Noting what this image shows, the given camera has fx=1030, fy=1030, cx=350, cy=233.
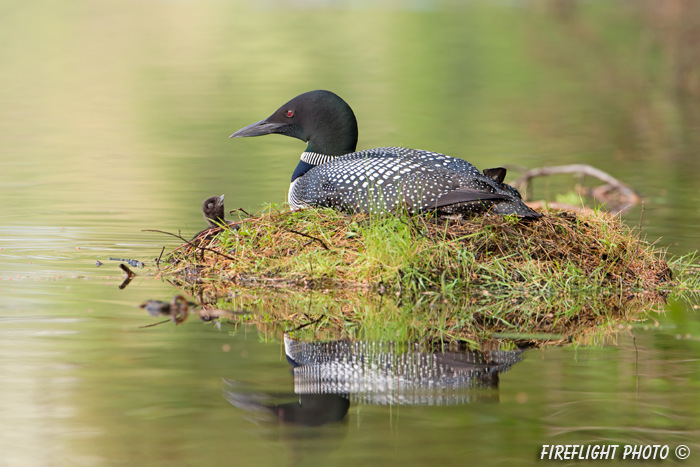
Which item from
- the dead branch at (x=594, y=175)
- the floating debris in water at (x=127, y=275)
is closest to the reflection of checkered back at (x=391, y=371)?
the floating debris in water at (x=127, y=275)

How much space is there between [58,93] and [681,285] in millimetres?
15737

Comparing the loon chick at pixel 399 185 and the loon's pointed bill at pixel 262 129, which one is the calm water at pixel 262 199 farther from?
the loon chick at pixel 399 185

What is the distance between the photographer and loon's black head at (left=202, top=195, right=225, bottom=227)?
6461mm

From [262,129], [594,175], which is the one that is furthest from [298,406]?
[594,175]

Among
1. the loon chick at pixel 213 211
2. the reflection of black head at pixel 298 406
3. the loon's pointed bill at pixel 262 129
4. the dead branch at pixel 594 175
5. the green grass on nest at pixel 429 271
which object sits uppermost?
the loon's pointed bill at pixel 262 129

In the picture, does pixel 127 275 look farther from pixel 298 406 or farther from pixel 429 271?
pixel 298 406

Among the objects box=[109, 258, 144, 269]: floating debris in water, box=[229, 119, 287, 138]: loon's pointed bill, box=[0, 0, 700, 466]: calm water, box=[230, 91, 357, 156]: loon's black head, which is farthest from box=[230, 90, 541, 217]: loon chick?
box=[0, 0, 700, 466]: calm water

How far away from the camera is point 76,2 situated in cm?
4541

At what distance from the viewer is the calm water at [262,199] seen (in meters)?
3.43

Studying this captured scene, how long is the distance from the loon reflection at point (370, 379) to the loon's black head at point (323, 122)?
2.40 meters

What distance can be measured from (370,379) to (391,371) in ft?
0.50

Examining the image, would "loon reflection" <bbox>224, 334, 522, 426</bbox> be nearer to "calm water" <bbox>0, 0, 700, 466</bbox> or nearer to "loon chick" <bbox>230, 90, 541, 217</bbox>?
"calm water" <bbox>0, 0, 700, 466</bbox>

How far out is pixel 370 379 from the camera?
4004mm

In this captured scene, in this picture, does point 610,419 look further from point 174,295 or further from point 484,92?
point 484,92
